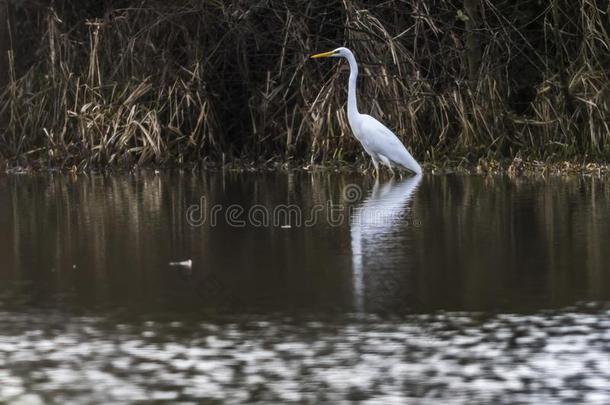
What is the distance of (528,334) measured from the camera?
18.8ft

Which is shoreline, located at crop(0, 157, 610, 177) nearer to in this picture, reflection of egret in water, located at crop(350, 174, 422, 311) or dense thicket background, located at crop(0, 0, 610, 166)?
dense thicket background, located at crop(0, 0, 610, 166)

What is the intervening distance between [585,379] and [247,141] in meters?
13.9

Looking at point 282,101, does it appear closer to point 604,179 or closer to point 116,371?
point 604,179

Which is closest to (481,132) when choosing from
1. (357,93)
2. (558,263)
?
(357,93)

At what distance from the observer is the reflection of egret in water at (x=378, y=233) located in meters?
7.44

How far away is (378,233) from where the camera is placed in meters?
9.62

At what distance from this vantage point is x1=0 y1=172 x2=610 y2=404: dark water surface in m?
4.96

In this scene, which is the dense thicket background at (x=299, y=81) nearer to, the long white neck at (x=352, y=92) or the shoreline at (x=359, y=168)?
the shoreline at (x=359, y=168)

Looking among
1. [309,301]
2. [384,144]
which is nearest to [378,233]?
[309,301]

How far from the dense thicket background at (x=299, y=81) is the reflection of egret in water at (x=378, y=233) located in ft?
11.2

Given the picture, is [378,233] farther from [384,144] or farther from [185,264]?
[384,144]

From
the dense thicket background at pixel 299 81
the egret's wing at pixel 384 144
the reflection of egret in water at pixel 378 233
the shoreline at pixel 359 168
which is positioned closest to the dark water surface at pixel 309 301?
the reflection of egret in water at pixel 378 233

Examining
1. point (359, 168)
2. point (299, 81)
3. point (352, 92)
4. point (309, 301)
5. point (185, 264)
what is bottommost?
point (309, 301)

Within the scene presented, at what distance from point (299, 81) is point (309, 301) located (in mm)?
11544
